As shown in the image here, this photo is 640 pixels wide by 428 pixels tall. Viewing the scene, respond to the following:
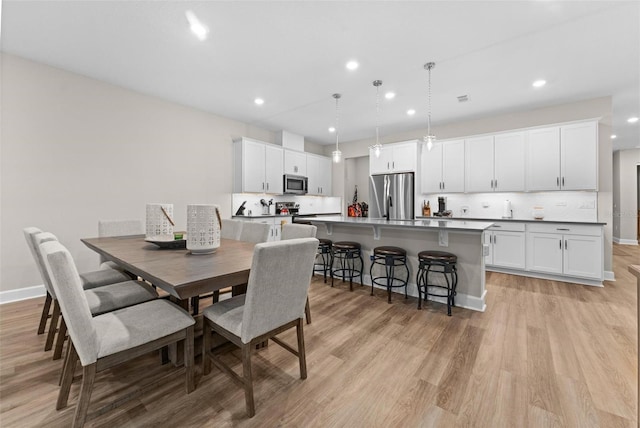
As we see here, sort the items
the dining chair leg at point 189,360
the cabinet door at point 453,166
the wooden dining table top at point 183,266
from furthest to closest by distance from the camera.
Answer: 1. the cabinet door at point 453,166
2. the dining chair leg at point 189,360
3. the wooden dining table top at point 183,266

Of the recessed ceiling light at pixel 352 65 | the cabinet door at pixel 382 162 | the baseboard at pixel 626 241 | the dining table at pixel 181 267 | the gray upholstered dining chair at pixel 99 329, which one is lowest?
the baseboard at pixel 626 241

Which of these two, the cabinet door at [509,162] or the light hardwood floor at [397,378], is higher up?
the cabinet door at [509,162]

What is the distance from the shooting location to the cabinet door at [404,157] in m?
5.47

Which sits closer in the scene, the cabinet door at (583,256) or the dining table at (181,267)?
the dining table at (181,267)

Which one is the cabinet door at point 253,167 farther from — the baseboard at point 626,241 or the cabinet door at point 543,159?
the baseboard at point 626,241

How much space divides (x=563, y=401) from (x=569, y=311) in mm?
1822

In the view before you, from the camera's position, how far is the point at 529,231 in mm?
4156

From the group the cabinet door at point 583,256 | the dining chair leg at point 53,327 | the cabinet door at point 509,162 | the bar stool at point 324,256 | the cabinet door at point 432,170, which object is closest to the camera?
the dining chair leg at point 53,327

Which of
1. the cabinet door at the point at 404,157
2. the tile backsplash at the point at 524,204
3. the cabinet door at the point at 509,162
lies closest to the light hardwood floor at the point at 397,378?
the tile backsplash at the point at 524,204

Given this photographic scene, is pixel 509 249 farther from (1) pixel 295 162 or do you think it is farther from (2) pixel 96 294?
(2) pixel 96 294

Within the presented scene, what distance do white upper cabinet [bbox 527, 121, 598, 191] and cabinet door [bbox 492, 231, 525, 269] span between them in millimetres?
893

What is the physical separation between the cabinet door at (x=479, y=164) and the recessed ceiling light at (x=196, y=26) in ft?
15.2

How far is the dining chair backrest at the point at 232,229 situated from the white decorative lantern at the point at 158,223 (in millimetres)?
811

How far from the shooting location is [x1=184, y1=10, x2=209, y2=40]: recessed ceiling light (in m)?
2.30
